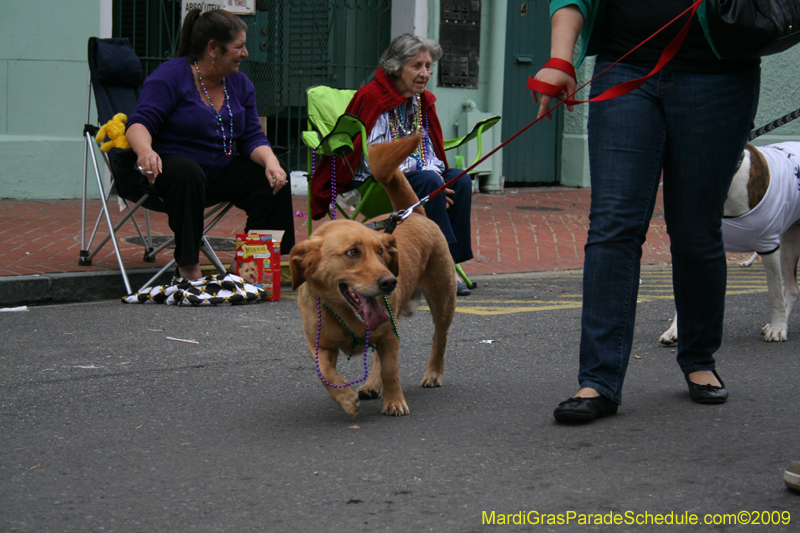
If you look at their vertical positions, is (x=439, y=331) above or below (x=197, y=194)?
below

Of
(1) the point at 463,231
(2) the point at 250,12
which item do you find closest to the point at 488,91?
(2) the point at 250,12

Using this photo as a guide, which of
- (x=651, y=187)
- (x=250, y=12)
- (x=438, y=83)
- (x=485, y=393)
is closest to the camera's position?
(x=651, y=187)

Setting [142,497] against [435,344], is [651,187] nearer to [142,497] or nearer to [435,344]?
[435,344]

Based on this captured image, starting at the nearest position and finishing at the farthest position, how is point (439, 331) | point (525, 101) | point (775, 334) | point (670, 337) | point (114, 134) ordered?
point (439, 331) → point (670, 337) → point (775, 334) → point (114, 134) → point (525, 101)

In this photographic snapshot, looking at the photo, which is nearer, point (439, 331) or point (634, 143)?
point (634, 143)

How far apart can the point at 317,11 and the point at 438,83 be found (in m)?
1.81

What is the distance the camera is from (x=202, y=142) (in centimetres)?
603

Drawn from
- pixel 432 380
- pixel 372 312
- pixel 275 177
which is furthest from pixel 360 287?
pixel 275 177

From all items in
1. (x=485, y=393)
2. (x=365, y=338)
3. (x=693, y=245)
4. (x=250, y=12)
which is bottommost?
(x=485, y=393)

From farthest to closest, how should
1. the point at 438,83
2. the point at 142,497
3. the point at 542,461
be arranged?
1. the point at 438,83
2. the point at 542,461
3. the point at 142,497

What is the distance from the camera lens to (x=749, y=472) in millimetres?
2637

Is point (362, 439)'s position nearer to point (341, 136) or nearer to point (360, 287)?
point (360, 287)

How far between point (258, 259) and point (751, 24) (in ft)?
12.3

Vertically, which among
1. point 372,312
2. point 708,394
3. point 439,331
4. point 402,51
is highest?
point 402,51
